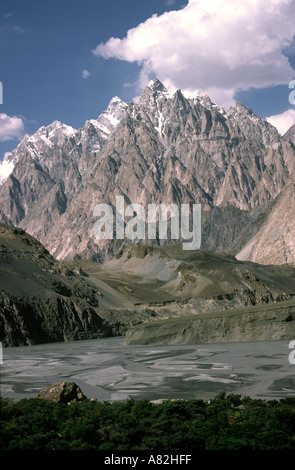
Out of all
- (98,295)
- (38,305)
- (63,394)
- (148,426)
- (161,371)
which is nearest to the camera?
(148,426)

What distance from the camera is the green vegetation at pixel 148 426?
23656 mm

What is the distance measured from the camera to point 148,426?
1040 inches

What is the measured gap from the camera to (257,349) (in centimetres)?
6912

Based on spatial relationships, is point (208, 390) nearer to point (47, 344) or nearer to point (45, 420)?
point (45, 420)

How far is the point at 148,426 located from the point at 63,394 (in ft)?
28.8

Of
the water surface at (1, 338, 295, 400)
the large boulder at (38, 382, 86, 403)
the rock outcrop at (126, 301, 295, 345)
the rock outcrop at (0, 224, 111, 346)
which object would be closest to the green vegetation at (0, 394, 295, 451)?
the large boulder at (38, 382, 86, 403)

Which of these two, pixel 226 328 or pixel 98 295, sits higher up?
pixel 98 295

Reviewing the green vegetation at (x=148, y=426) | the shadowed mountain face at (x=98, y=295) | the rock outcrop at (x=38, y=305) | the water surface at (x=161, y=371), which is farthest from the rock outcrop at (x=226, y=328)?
the green vegetation at (x=148, y=426)

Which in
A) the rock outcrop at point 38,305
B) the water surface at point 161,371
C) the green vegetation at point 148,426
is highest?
the rock outcrop at point 38,305

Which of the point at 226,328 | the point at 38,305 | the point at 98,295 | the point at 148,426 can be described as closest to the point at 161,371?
the point at 148,426

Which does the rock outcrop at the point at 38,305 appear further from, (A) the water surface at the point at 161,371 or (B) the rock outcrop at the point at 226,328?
(B) the rock outcrop at the point at 226,328

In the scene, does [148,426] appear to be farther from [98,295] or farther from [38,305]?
[98,295]

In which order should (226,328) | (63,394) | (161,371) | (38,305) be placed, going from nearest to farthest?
(63,394), (161,371), (226,328), (38,305)

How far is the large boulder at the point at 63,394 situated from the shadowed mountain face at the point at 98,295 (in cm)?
5213
